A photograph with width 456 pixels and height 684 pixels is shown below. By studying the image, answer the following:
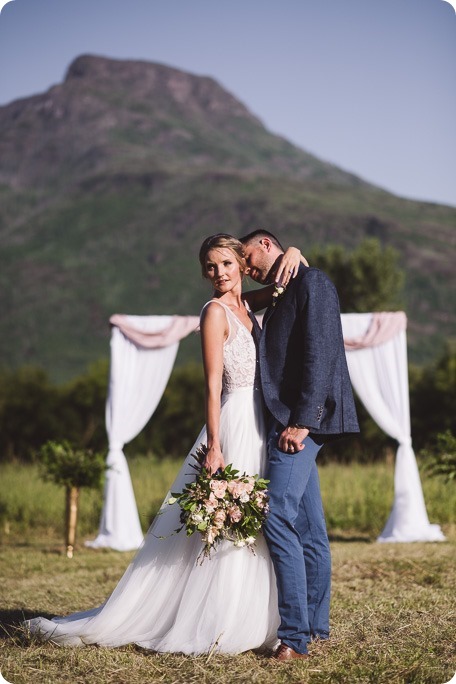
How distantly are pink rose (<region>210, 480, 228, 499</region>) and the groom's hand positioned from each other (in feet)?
0.97

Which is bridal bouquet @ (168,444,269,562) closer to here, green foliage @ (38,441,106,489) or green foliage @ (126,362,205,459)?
green foliage @ (38,441,106,489)

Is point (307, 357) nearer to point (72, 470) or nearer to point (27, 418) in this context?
point (72, 470)

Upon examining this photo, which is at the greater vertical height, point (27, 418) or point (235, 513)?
point (235, 513)

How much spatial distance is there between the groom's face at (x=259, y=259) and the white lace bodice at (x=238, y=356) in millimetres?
245

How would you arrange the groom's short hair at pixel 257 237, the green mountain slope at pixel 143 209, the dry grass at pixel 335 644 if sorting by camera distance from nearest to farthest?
the dry grass at pixel 335 644, the groom's short hair at pixel 257 237, the green mountain slope at pixel 143 209

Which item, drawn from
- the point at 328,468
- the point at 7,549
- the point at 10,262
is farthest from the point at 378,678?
the point at 10,262

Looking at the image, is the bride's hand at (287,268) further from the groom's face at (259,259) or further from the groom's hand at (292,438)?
the groom's hand at (292,438)

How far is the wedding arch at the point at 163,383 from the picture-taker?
9.51 meters

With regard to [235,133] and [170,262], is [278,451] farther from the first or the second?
[235,133]

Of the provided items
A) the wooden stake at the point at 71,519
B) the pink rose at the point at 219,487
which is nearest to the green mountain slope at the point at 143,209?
the wooden stake at the point at 71,519

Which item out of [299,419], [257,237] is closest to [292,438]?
[299,419]

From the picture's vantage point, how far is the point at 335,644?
399 centimetres

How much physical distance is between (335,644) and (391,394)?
599cm

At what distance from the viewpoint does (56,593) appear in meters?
6.01
